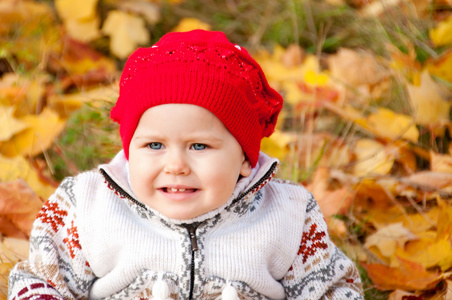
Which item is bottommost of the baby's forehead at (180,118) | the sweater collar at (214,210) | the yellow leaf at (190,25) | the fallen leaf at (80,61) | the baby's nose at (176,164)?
the fallen leaf at (80,61)

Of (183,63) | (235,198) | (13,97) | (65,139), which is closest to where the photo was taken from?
(183,63)

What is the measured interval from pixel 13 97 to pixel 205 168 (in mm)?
1615

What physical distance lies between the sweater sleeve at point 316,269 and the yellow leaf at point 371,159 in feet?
2.35

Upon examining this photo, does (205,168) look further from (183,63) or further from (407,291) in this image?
A: (407,291)

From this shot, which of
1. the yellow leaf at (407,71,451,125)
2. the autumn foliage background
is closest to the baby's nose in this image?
the autumn foliage background

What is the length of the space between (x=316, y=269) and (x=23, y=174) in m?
1.23

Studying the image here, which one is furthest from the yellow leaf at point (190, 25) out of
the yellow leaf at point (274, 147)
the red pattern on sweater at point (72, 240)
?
the red pattern on sweater at point (72, 240)

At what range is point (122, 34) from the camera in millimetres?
3871

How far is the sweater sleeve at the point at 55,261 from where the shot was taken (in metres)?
1.83

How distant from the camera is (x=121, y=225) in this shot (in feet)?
6.21

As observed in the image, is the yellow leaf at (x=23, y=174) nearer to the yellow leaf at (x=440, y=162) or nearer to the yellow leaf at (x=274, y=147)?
the yellow leaf at (x=274, y=147)

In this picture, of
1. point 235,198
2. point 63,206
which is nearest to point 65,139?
point 63,206

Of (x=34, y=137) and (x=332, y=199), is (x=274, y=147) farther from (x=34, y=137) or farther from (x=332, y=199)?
(x=34, y=137)

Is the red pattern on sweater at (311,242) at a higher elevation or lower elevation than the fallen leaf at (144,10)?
lower
